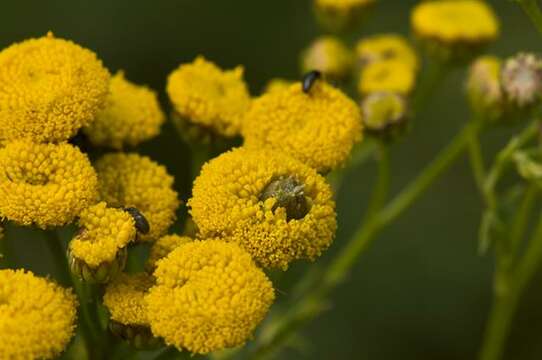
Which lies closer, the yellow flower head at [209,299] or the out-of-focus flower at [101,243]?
the yellow flower head at [209,299]

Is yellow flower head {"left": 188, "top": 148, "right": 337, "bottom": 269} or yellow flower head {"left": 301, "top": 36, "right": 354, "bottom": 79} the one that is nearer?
yellow flower head {"left": 188, "top": 148, "right": 337, "bottom": 269}

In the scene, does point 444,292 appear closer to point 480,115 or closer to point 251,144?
point 480,115

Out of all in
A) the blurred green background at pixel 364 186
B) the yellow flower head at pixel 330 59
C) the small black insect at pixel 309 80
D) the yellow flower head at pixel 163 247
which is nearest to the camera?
the yellow flower head at pixel 163 247

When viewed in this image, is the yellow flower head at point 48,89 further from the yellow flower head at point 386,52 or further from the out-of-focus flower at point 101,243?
the yellow flower head at point 386,52

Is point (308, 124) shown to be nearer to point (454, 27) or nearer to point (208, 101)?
point (208, 101)

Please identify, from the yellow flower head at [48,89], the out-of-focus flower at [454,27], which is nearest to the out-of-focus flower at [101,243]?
the yellow flower head at [48,89]

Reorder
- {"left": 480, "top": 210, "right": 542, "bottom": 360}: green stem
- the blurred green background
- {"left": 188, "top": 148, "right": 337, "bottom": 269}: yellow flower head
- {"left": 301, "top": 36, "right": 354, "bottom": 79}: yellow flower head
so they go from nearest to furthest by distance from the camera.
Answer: {"left": 188, "top": 148, "right": 337, "bottom": 269}: yellow flower head
{"left": 480, "top": 210, "right": 542, "bottom": 360}: green stem
{"left": 301, "top": 36, "right": 354, "bottom": 79}: yellow flower head
the blurred green background

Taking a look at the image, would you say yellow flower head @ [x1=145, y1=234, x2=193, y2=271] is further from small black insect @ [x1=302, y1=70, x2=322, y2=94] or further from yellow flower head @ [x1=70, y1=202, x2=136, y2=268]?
small black insect @ [x1=302, y1=70, x2=322, y2=94]

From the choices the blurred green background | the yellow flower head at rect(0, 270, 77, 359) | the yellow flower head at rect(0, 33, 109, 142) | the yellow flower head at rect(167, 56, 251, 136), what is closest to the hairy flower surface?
the yellow flower head at rect(0, 270, 77, 359)
